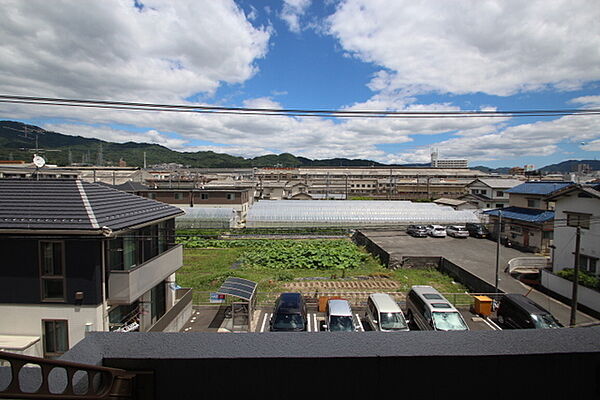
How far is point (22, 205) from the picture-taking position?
7.21 m

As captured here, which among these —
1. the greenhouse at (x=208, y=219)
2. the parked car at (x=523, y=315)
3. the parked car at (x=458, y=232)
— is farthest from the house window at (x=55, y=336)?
the parked car at (x=458, y=232)

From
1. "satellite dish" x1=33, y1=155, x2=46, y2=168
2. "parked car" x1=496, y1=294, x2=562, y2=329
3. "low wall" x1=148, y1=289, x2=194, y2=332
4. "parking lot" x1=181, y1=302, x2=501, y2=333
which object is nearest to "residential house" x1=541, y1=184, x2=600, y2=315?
"parked car" x1=496, y1=294, x2=562, y2=329

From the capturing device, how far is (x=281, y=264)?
19.9 meters

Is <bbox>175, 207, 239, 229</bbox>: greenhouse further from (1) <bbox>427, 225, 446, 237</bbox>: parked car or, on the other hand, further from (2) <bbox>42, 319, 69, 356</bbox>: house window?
(2) <bbox>42, 319, 69, 356</bbox>: house window

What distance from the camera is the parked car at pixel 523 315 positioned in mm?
8844

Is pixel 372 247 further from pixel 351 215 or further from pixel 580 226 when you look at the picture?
pixel 580 226

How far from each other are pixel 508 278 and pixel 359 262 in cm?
798

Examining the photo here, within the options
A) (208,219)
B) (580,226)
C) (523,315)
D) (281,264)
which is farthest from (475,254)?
Result: (208,219)

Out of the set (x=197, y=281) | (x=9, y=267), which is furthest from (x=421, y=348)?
(x=197, y=281)

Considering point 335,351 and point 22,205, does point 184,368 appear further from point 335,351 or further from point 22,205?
point 22,205

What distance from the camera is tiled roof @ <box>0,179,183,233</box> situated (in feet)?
22.0

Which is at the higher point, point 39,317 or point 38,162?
point 38,162

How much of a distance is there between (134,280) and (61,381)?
20.1ft

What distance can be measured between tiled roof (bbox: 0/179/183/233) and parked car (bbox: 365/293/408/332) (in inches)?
277
